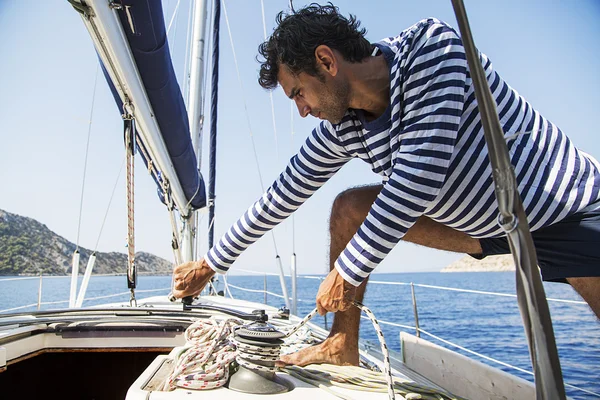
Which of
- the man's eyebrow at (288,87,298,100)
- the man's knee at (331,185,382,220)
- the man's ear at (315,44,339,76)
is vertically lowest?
the man's knee at (331,185,382,220)

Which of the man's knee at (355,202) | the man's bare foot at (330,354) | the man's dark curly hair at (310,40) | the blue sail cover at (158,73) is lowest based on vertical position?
the man's bare foot at (330,354)

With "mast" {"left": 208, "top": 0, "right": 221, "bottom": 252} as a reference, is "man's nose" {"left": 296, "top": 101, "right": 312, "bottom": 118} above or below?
below

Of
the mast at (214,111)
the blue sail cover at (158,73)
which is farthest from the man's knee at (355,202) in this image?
the mast at (214,111)

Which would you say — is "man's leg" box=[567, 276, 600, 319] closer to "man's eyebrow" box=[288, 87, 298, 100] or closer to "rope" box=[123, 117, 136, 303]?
"man's eyebrow" box=[288, 87, 298, 100]

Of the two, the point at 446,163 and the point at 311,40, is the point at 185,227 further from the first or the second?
the point at 446,163

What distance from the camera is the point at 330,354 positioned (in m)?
1.26

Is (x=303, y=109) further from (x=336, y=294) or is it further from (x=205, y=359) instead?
(x=205, y=359)

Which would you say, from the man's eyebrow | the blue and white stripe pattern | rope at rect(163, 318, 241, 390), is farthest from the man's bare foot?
the man's eyebrow

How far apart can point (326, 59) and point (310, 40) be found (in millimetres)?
78

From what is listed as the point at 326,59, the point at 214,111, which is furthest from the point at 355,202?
the point at 214,111

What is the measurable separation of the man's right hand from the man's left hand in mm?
604

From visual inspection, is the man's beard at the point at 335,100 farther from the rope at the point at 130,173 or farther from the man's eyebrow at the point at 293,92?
the rope at the point at 130,173

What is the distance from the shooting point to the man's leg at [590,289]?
3.84 feet

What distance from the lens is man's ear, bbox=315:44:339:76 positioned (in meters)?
1.14
